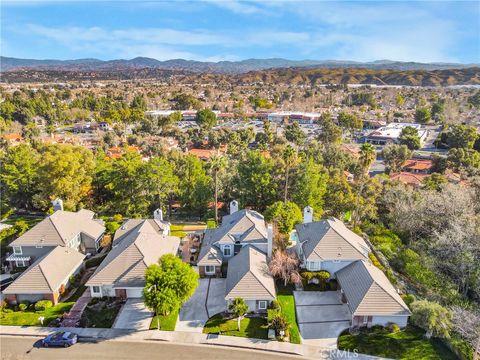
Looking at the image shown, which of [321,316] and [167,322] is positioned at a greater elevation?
[167,322]

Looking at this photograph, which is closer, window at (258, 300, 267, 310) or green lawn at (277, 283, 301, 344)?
green lawn at (277, 283, 301, 344)

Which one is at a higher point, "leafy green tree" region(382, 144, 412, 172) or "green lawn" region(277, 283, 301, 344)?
"leafy green tree" region(382, 144, 412, 172)

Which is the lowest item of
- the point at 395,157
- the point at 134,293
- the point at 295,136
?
the point at 134,293

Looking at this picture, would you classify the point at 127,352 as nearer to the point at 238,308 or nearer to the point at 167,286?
the point at 167,286

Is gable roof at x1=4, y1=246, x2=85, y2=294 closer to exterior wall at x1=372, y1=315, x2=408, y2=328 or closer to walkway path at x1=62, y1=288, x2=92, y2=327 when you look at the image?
walkway path at x1=62, y1=288, x2=92, y2=327

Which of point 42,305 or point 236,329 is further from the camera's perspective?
point 42,305

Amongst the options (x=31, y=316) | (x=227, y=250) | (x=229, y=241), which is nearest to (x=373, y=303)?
(x=229, y=241)


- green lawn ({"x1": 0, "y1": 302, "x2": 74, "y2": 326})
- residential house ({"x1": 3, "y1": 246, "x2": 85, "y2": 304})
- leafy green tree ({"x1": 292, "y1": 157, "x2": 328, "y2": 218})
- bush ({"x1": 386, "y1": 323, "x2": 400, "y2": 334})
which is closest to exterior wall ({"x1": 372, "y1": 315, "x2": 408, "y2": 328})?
bush ({"x1": 386, "y1": 323, "x2": 400, "y2": 334})
